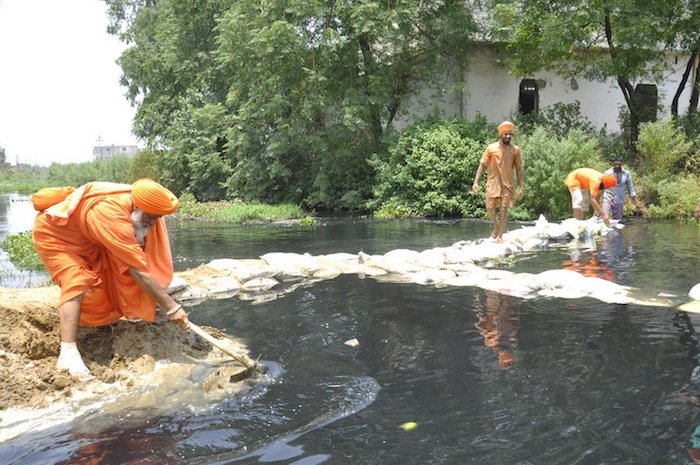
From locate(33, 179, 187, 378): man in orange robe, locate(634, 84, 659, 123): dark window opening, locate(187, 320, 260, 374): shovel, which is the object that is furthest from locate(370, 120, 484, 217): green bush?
locate(33, 179, 187, 378): man in orange robe

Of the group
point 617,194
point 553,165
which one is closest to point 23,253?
point 617,194

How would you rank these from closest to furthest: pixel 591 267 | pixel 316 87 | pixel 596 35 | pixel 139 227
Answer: pixel 139 227
pixel 591 267
pixel 596 35
pixel 316 87

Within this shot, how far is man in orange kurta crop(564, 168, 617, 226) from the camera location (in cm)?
1067

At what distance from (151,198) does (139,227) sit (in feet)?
0.94

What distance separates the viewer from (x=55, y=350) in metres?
4.16

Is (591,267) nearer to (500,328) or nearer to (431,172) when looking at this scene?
(500,328)

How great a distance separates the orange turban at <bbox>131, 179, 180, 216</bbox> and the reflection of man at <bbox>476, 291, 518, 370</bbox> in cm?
248

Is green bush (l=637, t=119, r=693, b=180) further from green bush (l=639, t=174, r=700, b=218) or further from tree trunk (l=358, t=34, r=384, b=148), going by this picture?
tree trunk (l=358, t=34, r=384, b=148)

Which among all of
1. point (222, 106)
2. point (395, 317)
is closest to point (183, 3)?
point (222, 106)

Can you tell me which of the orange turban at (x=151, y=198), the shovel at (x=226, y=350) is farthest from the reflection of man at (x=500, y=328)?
the orange turban at (x=151, y=198)

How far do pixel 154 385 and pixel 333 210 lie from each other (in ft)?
50.5

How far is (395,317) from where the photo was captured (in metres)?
5.64

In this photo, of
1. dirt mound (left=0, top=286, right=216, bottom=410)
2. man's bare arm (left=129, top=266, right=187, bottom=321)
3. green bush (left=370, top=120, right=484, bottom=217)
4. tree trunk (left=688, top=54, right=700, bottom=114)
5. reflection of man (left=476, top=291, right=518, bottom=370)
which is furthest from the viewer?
tree trunk (left=688, top=54, right=700, bottom=114)

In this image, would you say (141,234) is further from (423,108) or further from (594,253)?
(423,108)
